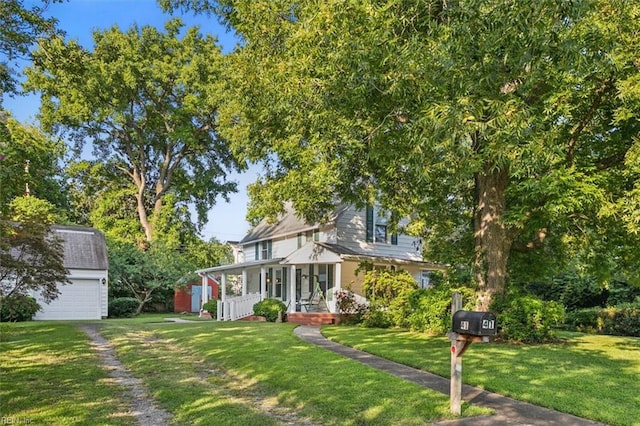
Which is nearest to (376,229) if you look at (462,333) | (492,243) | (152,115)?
(492,243)

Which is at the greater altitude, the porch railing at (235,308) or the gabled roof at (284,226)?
the gabled roof at (284,226)

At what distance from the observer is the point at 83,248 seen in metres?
27.1

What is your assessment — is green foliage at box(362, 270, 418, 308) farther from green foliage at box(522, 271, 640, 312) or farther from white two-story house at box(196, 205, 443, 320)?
green foliage at box(522, 271, 640, 312)

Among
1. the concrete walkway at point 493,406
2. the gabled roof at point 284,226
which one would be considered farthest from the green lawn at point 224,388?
the gabled roof at point 284,226

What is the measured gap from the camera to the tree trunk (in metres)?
13.1

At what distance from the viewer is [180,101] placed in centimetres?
3638

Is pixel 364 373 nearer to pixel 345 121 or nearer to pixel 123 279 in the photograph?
pixel 345 121

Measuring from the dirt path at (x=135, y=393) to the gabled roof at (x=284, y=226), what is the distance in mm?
13214

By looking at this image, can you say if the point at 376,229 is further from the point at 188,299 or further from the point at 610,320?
the point at 188,299

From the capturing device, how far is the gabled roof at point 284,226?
A: 23.4m

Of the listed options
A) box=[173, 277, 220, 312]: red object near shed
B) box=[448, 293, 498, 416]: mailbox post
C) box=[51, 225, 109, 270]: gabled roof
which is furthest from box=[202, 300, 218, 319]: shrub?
box=[448, 293, 498, 416]: mailbox post

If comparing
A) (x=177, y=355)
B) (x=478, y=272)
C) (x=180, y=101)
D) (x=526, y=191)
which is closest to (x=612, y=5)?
(x=526, y=191)

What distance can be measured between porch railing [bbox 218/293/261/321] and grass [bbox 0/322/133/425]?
11.9 m

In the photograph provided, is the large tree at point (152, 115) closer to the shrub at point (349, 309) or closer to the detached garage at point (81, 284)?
the detached garage at point (81, 284)
